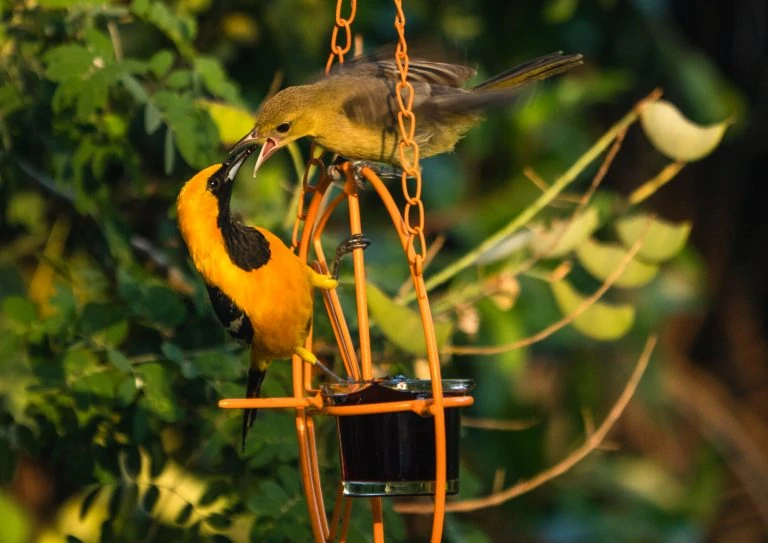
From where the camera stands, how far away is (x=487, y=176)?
5902 millimetres

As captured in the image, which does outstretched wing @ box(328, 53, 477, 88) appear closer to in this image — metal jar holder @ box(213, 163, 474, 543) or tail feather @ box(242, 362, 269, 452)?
metal jar holder @ box(213, 163, 474, 543)

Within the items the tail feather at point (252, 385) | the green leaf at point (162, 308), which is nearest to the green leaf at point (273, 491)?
the tail feather at point (252, 385)

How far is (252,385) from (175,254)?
0.97 meters

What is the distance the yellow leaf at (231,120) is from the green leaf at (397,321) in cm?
64

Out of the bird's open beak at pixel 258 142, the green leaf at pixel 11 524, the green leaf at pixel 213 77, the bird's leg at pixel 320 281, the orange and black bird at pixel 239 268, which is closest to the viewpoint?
the orange and black bird at pixel 239 268

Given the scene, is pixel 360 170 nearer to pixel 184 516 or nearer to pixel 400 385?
pixel 400 385

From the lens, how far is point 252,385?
2.73m

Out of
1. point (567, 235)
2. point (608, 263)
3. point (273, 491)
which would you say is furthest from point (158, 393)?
point (608, 263)

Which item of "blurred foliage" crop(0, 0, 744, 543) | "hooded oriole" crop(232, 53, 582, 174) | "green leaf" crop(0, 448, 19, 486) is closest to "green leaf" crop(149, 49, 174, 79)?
"blurred foliage" crop(0, 0, 744, 543)

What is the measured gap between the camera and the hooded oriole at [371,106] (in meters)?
2.74

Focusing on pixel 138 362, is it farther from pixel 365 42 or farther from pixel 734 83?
pixel 734 83

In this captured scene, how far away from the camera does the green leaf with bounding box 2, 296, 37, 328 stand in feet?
9.95

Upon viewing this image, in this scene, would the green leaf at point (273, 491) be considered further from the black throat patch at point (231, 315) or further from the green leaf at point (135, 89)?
the green leaf at point (135, 89)

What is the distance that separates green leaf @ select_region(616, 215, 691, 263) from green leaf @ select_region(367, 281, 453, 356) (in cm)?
71
